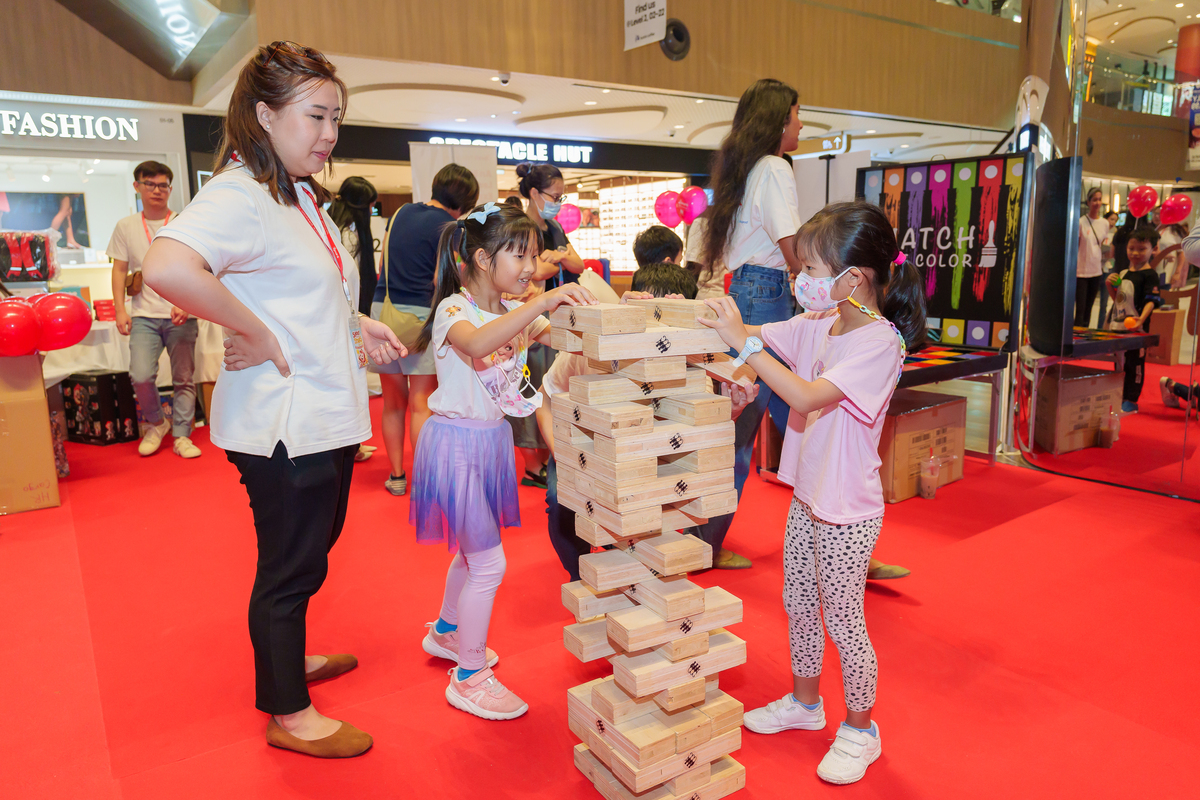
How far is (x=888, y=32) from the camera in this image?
29.8 feet

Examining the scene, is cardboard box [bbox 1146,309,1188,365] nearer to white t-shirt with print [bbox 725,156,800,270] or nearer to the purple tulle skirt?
white t-shirt with print [bbox 725,156,800,270]

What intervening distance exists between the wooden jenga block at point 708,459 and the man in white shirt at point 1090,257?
149 inches

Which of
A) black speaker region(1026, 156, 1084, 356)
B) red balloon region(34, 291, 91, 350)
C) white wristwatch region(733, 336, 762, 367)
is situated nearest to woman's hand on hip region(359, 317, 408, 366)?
white wristwatch region(733, 336, 762, 367)

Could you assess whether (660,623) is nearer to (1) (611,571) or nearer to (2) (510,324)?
(1) (611,571)

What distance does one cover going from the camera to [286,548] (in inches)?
68.9

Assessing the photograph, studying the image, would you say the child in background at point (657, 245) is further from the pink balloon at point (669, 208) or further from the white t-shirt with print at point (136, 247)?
the pink balloon at point (669, 208)

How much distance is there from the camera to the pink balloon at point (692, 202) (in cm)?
791

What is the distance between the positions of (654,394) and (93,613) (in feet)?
7.77

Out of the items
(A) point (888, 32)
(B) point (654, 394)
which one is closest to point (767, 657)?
(B) point (654, 394)

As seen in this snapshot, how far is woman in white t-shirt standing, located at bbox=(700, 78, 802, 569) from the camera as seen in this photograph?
8.34 ft

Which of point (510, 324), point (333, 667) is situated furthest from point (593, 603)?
point (333, 667)

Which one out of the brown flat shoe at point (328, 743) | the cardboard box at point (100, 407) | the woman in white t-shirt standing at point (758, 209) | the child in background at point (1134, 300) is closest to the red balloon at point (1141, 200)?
the child in background at point (1134, 300)

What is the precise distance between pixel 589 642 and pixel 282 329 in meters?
0.98

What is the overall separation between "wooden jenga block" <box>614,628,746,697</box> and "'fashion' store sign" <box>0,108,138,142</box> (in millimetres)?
7424
